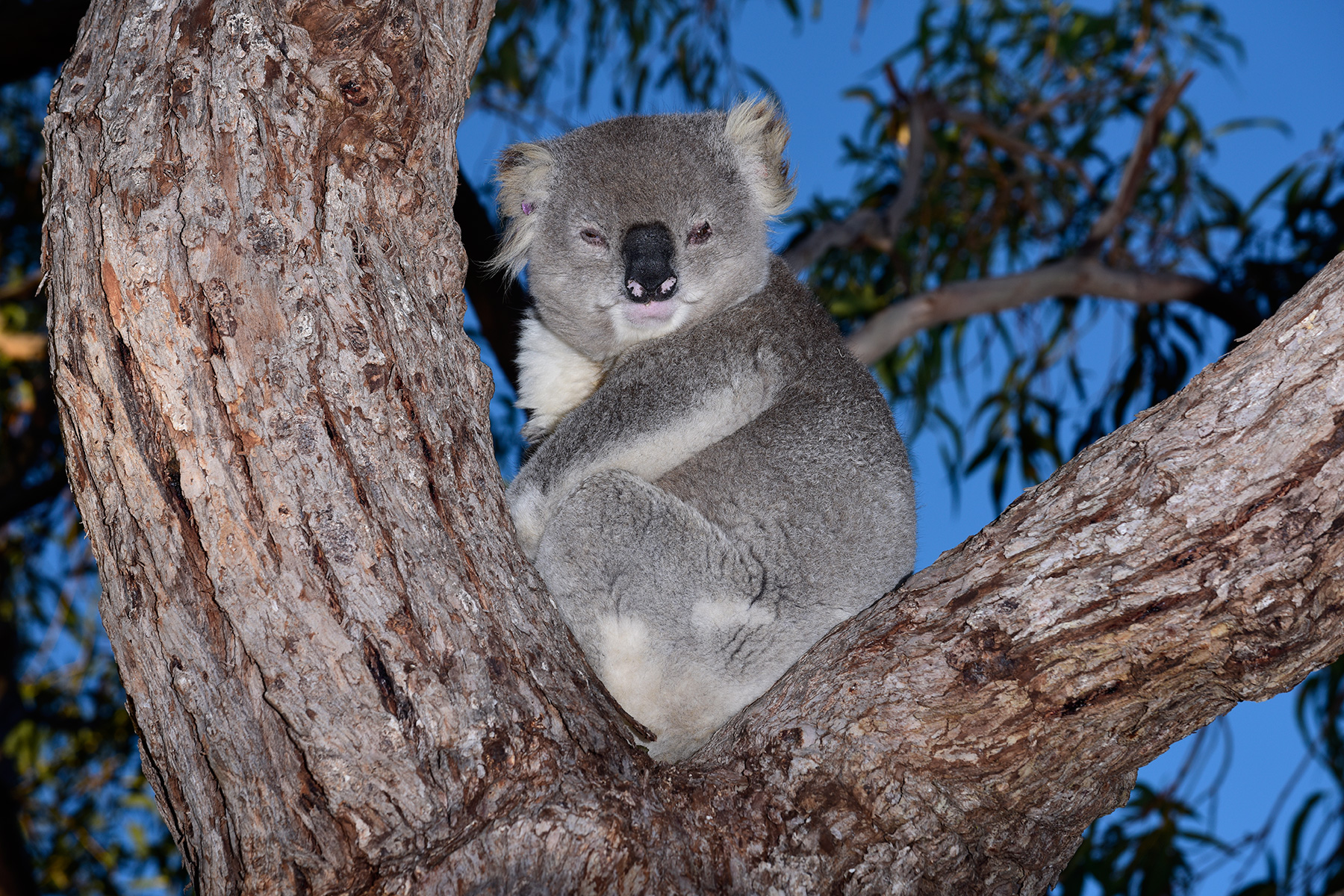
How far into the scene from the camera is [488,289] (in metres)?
3.46

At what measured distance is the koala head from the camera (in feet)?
7.91

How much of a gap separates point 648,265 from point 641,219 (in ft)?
0.48

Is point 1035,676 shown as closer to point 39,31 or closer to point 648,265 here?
point 648,265

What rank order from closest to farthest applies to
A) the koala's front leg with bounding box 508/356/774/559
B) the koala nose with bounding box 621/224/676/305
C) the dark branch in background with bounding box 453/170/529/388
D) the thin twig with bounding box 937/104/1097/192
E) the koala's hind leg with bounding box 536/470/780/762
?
the koala's hind leg with bounding box 536/470/780/762, the koala's front leg with bounding box 508/356/774/559, the koala nose with bounding box 621/224/676/305, the dark branch in background with bounding box 453/170/529/388, the thin twig with bounding box 937/104/1097/192

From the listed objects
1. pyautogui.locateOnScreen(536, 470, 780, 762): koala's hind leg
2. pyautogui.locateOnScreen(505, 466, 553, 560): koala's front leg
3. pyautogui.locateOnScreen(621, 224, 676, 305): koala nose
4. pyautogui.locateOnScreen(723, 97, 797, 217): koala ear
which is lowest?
pyautogui.locateOnScreen(536, 470, 780, 762): koala's hind leg

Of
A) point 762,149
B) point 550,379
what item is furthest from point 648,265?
point 762,149

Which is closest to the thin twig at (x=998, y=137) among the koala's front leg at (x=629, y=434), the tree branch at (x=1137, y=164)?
the tree branch at (x=1137, y=164)

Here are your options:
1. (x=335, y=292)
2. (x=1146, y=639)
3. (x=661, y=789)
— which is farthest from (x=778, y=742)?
(x=335, y=292)

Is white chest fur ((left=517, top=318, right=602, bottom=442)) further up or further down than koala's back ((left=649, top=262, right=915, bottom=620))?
further up

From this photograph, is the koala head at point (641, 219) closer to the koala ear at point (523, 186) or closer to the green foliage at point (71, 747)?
the koala ear at point (523, 186)

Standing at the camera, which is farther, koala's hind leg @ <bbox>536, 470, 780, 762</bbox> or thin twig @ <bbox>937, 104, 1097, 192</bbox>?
thin twig @ <bbox>937, 104, 1097, 192</bbox>

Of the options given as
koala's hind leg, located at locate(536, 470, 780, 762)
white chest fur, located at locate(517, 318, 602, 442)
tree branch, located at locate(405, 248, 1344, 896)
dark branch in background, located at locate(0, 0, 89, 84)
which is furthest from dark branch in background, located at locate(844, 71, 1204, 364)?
dark branch in background, located at locate(0, 0, 89, 84)

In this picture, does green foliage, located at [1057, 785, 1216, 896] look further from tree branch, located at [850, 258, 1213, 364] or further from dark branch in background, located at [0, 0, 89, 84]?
dark branch in background, located at [0, 0, 89, 84]

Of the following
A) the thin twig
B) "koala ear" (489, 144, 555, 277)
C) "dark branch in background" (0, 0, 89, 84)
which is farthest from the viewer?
the thin twig
